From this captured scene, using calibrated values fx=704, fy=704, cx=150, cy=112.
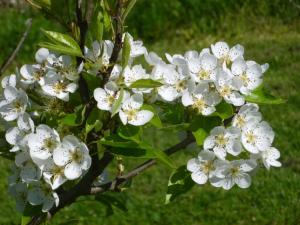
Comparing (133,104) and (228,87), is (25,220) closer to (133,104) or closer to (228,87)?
(133,104)

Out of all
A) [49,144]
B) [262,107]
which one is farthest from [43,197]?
[262,107]

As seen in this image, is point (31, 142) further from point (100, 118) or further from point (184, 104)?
point (184, 104)

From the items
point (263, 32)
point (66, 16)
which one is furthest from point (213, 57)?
point (263, 32)

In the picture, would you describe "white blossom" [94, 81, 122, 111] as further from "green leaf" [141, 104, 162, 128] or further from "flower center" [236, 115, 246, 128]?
"flower center" [236, 115, 246, 128]

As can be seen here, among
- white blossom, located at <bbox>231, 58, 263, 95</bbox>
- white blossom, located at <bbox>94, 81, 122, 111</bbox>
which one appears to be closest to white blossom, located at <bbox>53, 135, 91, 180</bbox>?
white blossom, located at <bbox>94, 81, 122, 111</bbox>

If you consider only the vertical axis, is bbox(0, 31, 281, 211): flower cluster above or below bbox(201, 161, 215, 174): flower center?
above
